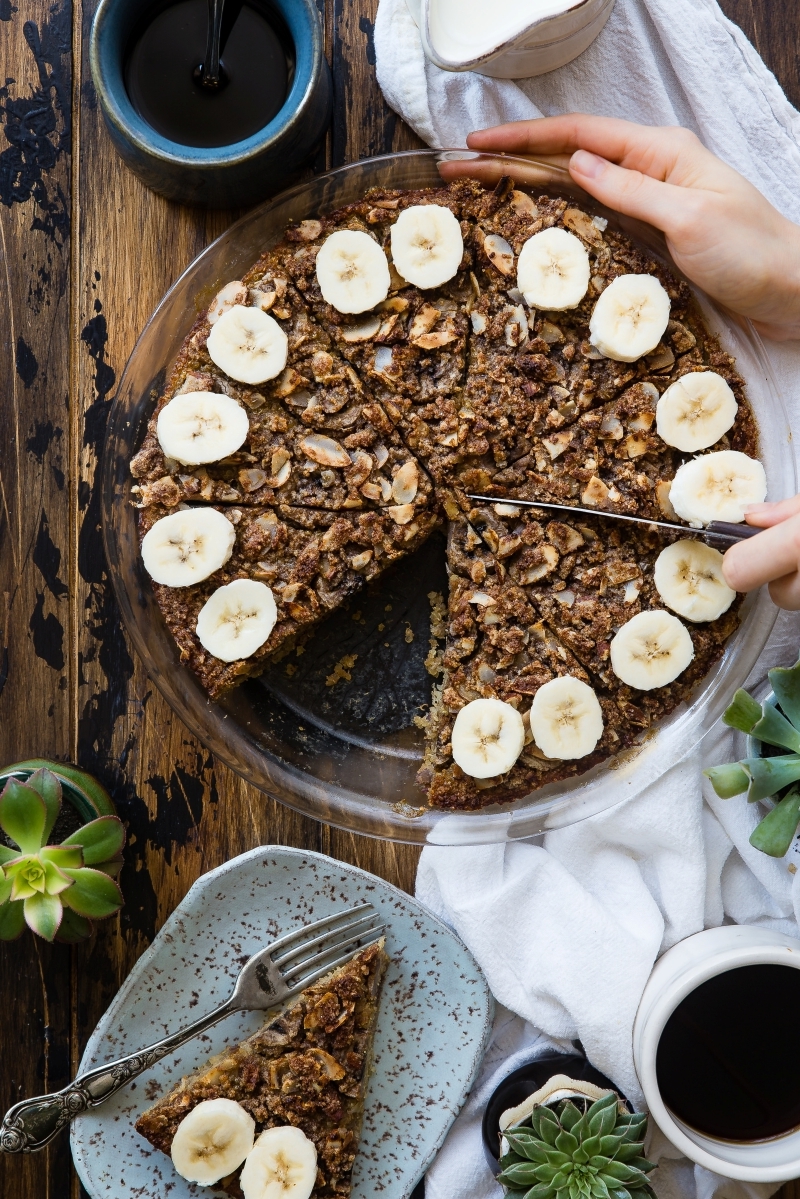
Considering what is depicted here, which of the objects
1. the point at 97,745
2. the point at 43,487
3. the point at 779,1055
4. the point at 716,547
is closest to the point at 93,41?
the point at 43,487

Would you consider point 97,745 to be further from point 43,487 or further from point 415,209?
point 415,209

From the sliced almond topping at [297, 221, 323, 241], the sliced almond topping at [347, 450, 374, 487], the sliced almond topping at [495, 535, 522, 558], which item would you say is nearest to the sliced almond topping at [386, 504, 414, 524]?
the sliced almond topping at [347, 450, 374, 487]

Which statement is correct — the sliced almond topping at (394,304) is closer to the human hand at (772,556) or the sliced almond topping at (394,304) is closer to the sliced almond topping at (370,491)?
the sliced almond topping at (370,491)

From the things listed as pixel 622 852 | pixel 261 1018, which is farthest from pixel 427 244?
pixel 261 1018

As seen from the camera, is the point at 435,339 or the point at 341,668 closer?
the point at 435,339

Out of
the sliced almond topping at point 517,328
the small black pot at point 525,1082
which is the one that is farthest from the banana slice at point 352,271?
the small black pot at point 525,1082

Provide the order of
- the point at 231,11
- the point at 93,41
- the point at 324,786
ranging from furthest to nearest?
1. the point at 324,786
2. the point at 231,11
3. the point at 93,41

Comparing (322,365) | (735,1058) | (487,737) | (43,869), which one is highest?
(322,365)

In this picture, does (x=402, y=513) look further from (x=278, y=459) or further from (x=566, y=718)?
(x=566, y=718)
